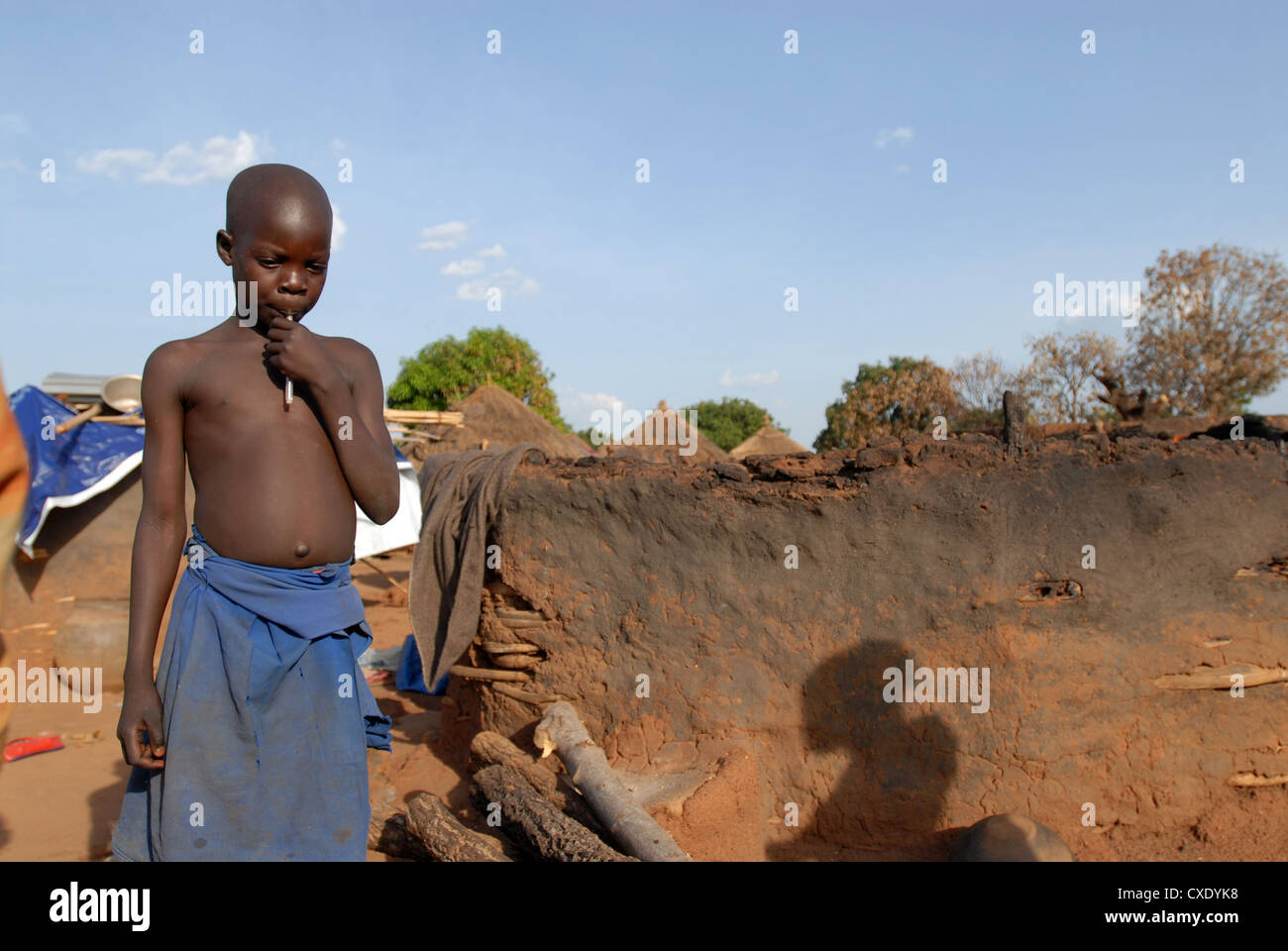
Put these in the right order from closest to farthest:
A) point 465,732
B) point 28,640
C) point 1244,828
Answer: point 1244,828 < point 465,732 < point 28,640

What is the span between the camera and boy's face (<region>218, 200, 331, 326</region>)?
5.83 ft

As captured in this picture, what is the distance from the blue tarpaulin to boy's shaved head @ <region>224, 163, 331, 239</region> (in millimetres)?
6958

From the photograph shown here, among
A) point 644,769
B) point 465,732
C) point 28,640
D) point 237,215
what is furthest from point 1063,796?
point 28,640

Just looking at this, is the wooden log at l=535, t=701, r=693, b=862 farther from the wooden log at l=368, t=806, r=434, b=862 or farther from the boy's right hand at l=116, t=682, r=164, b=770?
the boy's right hand at l=116, t=682, r=164, b=770

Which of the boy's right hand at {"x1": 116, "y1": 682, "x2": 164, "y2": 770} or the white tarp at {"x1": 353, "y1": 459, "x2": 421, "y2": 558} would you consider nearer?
the boy's right hand at {"x1": 116, "y1": 682, "x2": 164, "y2": 770}

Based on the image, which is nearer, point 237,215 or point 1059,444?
point 237,215

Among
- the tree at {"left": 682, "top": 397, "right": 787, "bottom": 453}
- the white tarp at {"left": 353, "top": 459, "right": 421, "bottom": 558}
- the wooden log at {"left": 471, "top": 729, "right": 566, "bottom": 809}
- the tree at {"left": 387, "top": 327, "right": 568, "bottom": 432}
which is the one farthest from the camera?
the tree at {"left": 682, "top": 397, "right": 787, "bottom": 453}

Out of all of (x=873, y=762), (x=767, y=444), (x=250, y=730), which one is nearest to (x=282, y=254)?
(x=250, y=730)

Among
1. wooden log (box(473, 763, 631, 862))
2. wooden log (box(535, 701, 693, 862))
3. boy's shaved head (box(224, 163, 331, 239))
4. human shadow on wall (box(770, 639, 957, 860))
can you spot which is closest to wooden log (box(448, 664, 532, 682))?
wooden log (box(535, 701, 693, 862))

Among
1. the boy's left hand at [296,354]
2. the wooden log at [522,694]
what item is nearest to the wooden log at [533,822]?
the wooden log at [522,694]

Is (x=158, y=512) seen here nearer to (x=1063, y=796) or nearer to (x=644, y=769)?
(x=644, y=769)

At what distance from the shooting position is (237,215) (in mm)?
1801

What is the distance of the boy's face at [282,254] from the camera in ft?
5.83
